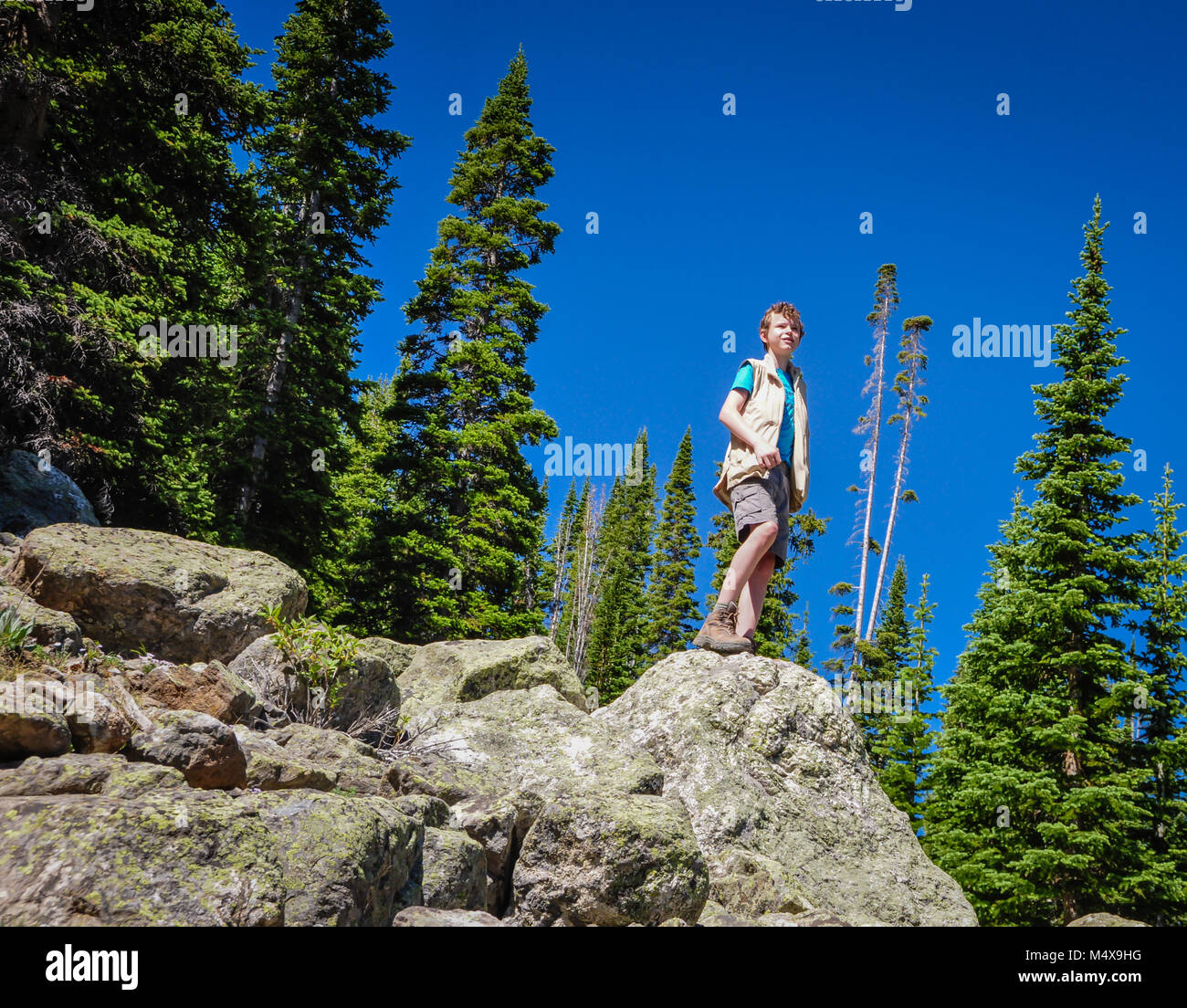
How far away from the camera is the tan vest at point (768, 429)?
7.20 metres

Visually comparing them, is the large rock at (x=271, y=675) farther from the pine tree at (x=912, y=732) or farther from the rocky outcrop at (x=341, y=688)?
the pine tree at (x=912, y=732)

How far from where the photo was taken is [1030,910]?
1661 centimetres

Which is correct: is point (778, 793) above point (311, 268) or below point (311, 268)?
below

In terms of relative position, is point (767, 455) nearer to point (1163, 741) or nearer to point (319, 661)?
point (319, 661)

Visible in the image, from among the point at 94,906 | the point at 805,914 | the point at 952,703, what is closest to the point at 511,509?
the point at 952,703

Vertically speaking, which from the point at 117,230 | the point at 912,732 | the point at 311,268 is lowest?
the point at 912,732

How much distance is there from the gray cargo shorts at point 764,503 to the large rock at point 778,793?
1.21m

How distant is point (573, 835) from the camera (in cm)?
462

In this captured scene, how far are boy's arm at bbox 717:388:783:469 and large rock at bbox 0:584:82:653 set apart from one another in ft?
16.8

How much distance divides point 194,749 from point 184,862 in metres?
1.09

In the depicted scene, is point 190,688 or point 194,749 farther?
point 190,688

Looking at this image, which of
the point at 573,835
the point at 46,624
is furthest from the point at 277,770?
the point at 46,624

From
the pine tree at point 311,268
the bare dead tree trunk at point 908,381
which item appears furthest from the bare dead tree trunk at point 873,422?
the pine tree at point 311,268
